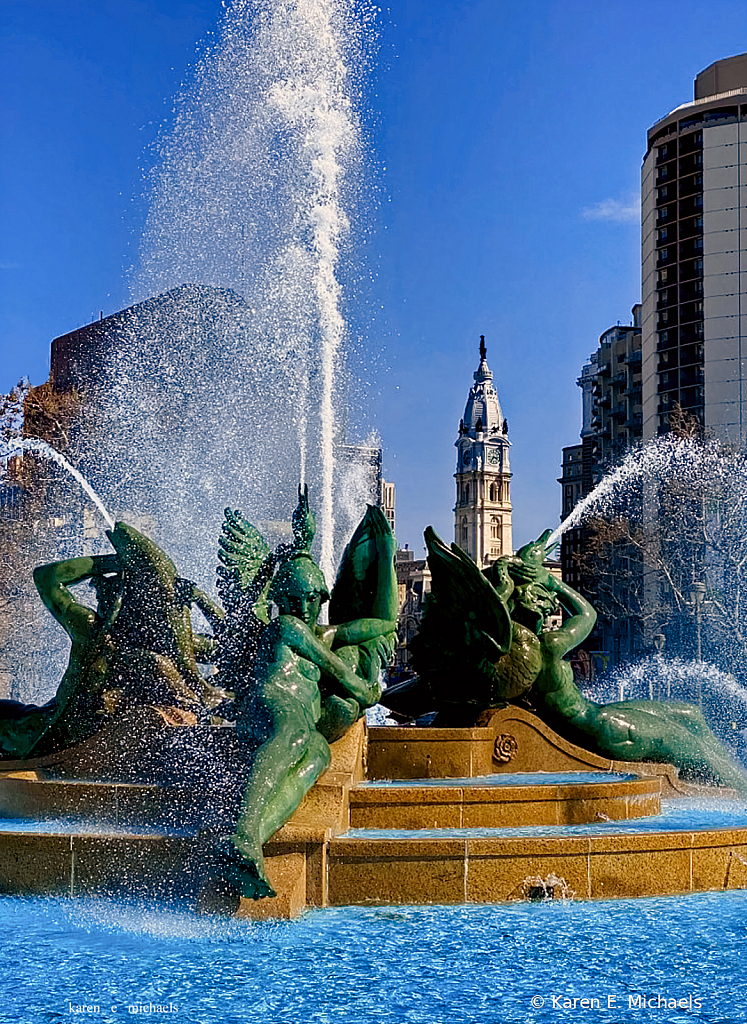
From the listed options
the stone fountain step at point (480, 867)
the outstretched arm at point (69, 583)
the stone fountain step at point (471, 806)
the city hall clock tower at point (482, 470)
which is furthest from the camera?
the city hall clock tower at point (482, 470)

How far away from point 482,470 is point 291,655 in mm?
164178

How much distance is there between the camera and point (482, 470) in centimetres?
17238

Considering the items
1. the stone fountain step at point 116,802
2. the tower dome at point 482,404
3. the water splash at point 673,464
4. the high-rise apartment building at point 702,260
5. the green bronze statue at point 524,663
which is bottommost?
the stone fountain step at point 116,802

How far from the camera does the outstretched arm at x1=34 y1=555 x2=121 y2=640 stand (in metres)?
10.9

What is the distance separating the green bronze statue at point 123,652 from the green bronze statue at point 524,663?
2.33m

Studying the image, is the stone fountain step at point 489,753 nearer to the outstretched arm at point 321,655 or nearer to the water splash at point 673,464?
the outstretched arm at point 321,655

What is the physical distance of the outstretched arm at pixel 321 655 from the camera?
29.7ft

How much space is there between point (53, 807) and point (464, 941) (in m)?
3.70

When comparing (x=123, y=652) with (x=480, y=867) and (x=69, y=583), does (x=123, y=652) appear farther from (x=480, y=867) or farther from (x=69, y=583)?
(x=480, y=867)

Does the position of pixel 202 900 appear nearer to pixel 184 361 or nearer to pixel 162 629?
pixel 162 629

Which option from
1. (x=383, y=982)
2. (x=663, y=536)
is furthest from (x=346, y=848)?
(x=663, y=536)

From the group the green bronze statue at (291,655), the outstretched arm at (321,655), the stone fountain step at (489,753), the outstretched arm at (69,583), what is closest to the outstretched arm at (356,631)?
the green bronze statue at (291,655)

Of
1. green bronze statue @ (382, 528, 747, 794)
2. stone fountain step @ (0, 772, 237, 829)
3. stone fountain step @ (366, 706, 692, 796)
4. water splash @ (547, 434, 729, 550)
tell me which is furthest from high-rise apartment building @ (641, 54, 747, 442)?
stone fountain step @ (0, 772, 237, 829)

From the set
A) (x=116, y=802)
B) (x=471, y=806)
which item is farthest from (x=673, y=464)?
(x=116, y=802)
